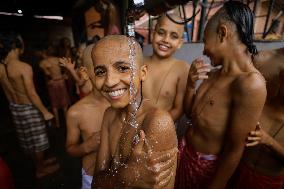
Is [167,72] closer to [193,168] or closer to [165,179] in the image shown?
[193,168]

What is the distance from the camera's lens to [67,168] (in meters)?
3.66

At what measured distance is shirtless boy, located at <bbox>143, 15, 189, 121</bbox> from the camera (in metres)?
2.33

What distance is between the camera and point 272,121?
1.74 metres

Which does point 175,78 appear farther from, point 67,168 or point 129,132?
point 67,168

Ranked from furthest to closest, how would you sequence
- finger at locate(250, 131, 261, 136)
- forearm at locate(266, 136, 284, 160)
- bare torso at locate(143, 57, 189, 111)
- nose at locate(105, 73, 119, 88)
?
bare torso at locate(143, 57, 189, 111)
forearm at locate(266, 136, 284, 160)
finger at locate(250, 131, 261, 136)
nose at locate(105, 73, 119, 88)

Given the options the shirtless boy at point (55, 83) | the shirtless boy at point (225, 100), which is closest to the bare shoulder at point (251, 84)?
the shirtless boy at point (225, 100)

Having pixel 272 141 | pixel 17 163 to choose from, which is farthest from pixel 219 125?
pixel 17 163

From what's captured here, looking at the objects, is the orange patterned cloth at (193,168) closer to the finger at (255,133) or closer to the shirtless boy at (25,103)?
the finger at (255,133)

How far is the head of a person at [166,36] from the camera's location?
7.53 ft

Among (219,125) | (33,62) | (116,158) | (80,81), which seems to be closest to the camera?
(116,158)

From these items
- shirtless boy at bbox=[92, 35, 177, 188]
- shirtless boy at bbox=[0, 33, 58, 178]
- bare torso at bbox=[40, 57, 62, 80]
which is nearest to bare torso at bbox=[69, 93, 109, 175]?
shirtless boy at bbox=[92, 35, 177, 188]

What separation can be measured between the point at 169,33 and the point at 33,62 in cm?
740

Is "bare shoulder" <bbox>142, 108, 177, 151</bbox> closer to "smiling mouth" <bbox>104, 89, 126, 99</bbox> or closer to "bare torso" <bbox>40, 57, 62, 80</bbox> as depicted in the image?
"smiling mouth" <bbox>104, 89, 126, 99</bbox>

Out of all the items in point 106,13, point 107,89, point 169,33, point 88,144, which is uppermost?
point 106,13
